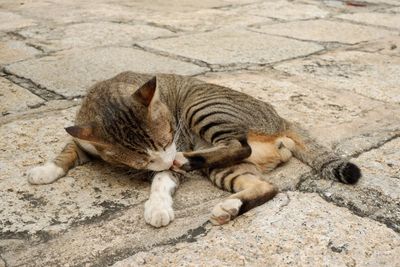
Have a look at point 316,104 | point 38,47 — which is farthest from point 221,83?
point 38,47

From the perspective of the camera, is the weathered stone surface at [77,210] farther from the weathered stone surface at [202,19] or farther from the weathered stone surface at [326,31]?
the weathered stone surface at [202,19]

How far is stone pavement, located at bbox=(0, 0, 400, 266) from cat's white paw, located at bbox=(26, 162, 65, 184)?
0.04m

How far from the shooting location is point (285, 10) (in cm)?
723

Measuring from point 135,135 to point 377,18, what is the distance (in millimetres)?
4978

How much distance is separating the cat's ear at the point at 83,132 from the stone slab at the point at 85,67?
136 centimetres

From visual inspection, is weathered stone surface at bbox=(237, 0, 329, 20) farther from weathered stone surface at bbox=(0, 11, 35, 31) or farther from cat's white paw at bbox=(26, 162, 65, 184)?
cat's white paw at bbox=(26, 162, 65, 184)

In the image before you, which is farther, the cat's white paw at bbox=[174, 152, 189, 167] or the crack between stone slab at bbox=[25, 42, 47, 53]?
the crack between stone slab at bbox=[25, 42, 47, 53]

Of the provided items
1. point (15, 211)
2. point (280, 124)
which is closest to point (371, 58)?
point (280, 124)

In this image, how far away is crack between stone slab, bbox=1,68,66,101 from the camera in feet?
12.5

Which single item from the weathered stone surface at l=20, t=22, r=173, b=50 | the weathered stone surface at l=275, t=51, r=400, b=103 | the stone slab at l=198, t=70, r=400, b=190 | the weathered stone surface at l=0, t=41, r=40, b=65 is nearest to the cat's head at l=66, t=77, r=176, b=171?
the stone slab at l=198, t=70, r=400, b=190

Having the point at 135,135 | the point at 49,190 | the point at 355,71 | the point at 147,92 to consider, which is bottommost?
the point at 49,190

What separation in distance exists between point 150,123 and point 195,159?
300 mm

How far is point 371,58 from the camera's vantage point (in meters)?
4.82

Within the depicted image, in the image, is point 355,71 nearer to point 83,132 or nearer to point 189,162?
point 189,162
